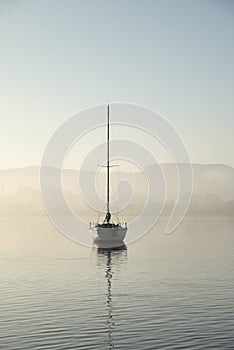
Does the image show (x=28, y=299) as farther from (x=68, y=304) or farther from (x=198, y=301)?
(x=198, y=301)

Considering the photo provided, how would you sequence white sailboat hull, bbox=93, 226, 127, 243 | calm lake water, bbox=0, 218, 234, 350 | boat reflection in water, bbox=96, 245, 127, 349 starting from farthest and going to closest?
white sailboat hull, bbox=93, 226, 127, 243 → boat reflection in water, bbox=96, 245, 127, 349 → calm lake water, bbox=0, 218, 234, 350

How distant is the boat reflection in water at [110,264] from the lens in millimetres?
43272

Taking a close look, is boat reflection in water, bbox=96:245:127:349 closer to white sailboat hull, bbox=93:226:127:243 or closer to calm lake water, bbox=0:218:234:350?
calm lake water, bbox=0:218:234:350

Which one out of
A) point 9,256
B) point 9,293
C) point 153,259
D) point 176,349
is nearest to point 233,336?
point 176,349

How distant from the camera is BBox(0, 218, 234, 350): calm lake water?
38.7 metres

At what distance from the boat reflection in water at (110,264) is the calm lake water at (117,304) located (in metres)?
0.10

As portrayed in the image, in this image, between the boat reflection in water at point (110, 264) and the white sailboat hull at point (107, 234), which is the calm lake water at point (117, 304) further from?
the white sailboat hull at point (107, 234)

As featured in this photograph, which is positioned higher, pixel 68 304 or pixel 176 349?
pixel 68 304

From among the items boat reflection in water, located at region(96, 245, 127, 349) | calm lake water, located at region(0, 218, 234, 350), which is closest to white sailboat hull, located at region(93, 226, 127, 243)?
boat reflection in water, located at region(96, 245, 127, 349)

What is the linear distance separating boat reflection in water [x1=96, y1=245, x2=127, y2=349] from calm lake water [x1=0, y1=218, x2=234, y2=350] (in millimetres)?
100

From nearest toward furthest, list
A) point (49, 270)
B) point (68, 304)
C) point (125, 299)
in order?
point (68, 304), point (125, 299), point (49, 270)

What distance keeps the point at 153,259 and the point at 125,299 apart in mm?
45301

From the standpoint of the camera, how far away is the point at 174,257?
104 m

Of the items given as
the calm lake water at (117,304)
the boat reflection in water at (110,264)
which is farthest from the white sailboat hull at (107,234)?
the calm lake water at (117,304)
